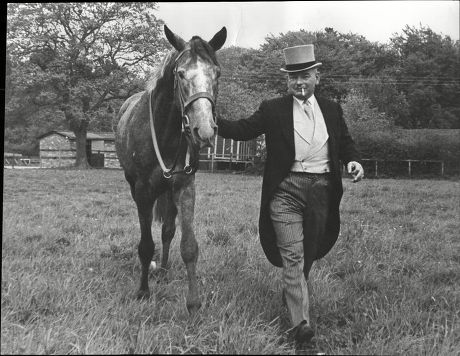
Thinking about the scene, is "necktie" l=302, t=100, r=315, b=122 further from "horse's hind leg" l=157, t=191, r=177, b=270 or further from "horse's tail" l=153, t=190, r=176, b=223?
"horse's tail" l=153, t=190, r=176, b=223

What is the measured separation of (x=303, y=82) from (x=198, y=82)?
99 cm

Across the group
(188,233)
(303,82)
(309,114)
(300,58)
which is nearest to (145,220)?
(188,233)

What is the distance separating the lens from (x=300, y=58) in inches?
140

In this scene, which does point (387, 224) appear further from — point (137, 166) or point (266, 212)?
point (137, 166)

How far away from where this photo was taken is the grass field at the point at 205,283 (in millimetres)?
2920

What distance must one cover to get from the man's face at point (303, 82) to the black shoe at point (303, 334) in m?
1.84

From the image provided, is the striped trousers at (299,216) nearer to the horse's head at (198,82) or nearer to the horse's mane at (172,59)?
the horse's head at (198,82)

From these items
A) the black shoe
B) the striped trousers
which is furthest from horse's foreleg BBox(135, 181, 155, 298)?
the black shoe

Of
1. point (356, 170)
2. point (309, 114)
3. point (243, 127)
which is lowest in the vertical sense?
point (356, 170)

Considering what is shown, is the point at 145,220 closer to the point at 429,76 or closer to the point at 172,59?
the point at 172,59

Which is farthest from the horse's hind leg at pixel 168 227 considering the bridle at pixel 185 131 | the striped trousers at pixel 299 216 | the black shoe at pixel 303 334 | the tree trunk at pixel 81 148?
the black shoe at pixel 303 334

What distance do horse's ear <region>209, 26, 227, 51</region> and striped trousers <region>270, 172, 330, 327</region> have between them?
→ 122cm

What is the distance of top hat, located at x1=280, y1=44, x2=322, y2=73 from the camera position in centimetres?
354

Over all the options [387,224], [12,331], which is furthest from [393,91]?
[12,331]
